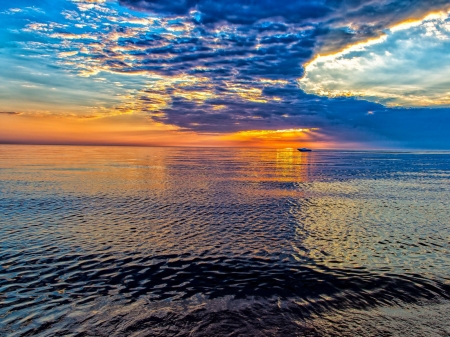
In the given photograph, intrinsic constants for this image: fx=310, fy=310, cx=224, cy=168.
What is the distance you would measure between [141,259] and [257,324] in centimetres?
1013

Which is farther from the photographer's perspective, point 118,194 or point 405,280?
point 118,194

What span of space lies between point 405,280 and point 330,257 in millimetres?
4840

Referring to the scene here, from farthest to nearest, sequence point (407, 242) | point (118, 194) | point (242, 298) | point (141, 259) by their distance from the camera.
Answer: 1. point (118, 194)
2. point (407, 242)
3. point (141, 259)
4. point (242, 298)

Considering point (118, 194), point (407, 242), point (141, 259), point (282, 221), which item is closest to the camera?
point (141, 259)

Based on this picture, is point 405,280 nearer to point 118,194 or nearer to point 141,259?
point 141,259

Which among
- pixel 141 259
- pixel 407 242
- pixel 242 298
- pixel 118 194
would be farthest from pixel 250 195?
pixel 242 298

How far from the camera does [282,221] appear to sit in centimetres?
3175

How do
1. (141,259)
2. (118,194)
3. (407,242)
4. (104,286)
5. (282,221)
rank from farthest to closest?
(118,194), (282,221), (407,242), (141,259), (104,286)

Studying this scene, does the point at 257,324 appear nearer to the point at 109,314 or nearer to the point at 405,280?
the point at 109,314

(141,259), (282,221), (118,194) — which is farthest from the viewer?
(118,194)

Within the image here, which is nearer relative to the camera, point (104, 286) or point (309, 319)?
point (309, 319)

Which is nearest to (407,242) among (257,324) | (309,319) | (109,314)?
(309,319)

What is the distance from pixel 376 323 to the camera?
13.4m

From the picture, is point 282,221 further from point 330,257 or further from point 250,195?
point 250,195
